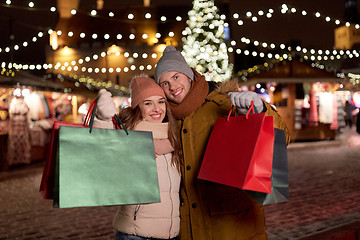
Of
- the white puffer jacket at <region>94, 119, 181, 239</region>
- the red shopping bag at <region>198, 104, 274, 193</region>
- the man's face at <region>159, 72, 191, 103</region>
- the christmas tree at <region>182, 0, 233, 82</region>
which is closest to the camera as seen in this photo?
the red shopping bag at <region>198, 104, 274, 193</region>

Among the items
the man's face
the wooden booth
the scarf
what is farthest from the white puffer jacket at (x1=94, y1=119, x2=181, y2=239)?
the wooden booth

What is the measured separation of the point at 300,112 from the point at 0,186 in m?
13.2

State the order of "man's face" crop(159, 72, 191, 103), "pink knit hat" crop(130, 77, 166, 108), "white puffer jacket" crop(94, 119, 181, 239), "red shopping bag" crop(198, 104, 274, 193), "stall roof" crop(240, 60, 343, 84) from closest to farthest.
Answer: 1. "red shopping bag" crop(198, 104, 274, 193)
2. "white puffer jacket" crop(94, 119, 181, 239)
3. "pink knit hat" crop(130, 77, 166, 108)
4. "man's face" crop(159, 72, 191, 103)
5. "stall roof" crop(240, 60, 343, 84)

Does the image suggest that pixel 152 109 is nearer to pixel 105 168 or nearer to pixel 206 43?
pixel 105 168

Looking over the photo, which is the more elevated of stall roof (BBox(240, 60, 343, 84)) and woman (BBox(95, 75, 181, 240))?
stall roof (BBox(240, 60, 343, 84))

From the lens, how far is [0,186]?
8.62m

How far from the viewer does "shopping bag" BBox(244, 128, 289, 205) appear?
1.85 meters

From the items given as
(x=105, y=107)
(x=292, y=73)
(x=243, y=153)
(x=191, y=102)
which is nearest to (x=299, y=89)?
(x=292, y=73)

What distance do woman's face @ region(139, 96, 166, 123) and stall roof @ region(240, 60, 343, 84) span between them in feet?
48.8

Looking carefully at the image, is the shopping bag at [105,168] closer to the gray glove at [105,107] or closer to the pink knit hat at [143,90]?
the gray glove at [105,107]

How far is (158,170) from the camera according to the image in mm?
2287

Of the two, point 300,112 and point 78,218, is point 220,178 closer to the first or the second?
point 78,218

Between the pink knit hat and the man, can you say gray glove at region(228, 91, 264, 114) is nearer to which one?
the man

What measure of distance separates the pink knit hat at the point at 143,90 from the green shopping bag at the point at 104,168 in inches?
19.6
